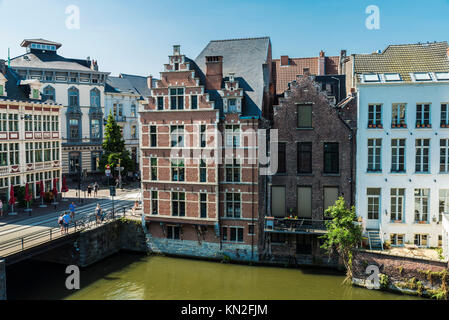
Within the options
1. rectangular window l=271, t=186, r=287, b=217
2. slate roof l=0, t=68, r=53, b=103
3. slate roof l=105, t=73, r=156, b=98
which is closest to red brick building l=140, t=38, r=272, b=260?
rectangular window l=271, t=186, r=287, b=217

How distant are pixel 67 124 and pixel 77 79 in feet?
19.4

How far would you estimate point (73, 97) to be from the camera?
163 feet

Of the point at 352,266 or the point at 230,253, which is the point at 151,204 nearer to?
the point at 230,253

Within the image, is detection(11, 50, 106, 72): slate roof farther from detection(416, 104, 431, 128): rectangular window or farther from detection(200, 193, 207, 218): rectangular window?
detection(416, 104, 431, 128): rectangular window

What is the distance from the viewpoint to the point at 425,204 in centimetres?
2342

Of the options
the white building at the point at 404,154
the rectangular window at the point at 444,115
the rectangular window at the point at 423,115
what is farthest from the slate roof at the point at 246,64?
the rectangular window at the point at 444,115

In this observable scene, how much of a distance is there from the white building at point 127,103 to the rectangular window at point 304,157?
3538 cm

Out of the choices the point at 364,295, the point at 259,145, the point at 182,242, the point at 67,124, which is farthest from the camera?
the point at 67,124

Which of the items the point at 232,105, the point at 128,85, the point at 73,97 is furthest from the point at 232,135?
the point at 128,85

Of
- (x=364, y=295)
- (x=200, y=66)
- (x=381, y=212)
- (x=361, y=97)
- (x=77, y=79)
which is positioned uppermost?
(x=77, y=79)

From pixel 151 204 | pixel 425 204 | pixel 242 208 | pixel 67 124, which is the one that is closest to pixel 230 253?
pixel 242 208

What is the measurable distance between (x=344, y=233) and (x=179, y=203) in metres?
11.1

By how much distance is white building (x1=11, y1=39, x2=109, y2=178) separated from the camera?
4722 centimetres

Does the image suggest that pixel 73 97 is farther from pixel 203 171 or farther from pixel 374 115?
pixel 374 115
